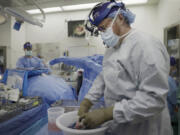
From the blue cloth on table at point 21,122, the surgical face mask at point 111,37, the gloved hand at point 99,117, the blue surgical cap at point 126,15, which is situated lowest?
the blue cloth on table at point 21,122

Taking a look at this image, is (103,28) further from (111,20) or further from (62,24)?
(62,24)

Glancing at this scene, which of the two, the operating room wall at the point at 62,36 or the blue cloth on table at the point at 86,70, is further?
the operating room wall at the point at 62,36

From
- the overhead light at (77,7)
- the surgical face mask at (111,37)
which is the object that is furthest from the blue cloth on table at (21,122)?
the overhead light at (77,7)

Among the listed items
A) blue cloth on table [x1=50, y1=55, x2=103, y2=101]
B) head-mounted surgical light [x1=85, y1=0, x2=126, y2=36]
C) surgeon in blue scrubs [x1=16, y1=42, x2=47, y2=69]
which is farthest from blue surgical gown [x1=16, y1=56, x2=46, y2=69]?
head-mounted surgical light [x1=85, y1=0, x2=126, y2=36]

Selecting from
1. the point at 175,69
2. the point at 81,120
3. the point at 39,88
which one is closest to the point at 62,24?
the point at 39,88

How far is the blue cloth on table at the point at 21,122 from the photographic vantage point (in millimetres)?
1049

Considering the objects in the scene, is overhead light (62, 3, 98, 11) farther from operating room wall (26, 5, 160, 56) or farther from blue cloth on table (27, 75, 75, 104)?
blue cloth on table (27, 75, 75, 104)

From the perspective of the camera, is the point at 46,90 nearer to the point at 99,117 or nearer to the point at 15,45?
the point at 99,117

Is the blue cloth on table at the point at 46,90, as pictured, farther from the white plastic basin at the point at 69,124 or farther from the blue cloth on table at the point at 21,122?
the white plastic basin at the point at 69,124

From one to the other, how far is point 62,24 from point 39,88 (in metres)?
2.93

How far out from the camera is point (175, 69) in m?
1.95

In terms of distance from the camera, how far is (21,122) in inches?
46.3

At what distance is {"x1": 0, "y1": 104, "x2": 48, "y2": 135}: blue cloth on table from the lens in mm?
1049

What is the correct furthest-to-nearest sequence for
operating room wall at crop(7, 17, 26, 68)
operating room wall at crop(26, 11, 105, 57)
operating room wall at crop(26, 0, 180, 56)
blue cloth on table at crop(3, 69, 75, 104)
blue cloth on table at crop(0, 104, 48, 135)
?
operating room wall at crop(26, 11, 105, 57), operating room wall at crop(7, 17, 26, 68), operating room wall at crop(26, 0, 180, 56), blue cloth on table at crop(3, 69, 75, 104), blue cloth on table at crop(0, 104, 48, 135)
